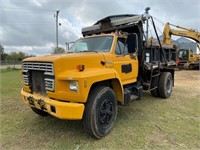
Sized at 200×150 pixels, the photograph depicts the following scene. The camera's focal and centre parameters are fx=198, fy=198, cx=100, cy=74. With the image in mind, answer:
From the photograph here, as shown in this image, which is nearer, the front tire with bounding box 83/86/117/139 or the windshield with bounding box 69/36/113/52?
the front tire with bounding box 83/86/117/139

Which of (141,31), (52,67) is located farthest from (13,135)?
(141,31)

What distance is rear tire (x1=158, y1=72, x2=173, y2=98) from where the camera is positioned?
23.7 ft

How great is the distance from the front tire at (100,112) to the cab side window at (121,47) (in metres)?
1.19

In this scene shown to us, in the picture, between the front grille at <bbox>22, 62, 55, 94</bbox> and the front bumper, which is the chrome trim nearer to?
the front grille at <bbox>22, 62, 55, 94</bbox>

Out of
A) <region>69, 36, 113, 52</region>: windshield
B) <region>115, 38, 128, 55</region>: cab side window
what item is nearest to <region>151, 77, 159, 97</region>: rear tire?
<region>115, 38, 128, 55</region>: cab side window

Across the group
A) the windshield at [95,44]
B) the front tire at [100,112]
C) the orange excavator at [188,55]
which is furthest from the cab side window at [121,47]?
the orange excavator at [188,55]

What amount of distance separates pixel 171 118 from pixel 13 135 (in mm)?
3793

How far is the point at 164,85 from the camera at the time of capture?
7.22m

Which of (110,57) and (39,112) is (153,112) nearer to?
(110,57)

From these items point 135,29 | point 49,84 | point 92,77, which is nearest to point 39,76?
point 49,84

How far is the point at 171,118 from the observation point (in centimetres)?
514

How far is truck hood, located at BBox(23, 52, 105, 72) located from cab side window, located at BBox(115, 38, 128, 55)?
75 centimetres

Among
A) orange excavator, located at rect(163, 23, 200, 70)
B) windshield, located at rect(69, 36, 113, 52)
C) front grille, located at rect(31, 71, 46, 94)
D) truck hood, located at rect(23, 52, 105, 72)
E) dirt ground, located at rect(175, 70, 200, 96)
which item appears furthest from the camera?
orange excavator, located at rect(163, 23, 200, 70)

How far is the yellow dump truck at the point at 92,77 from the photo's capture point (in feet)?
11.6
